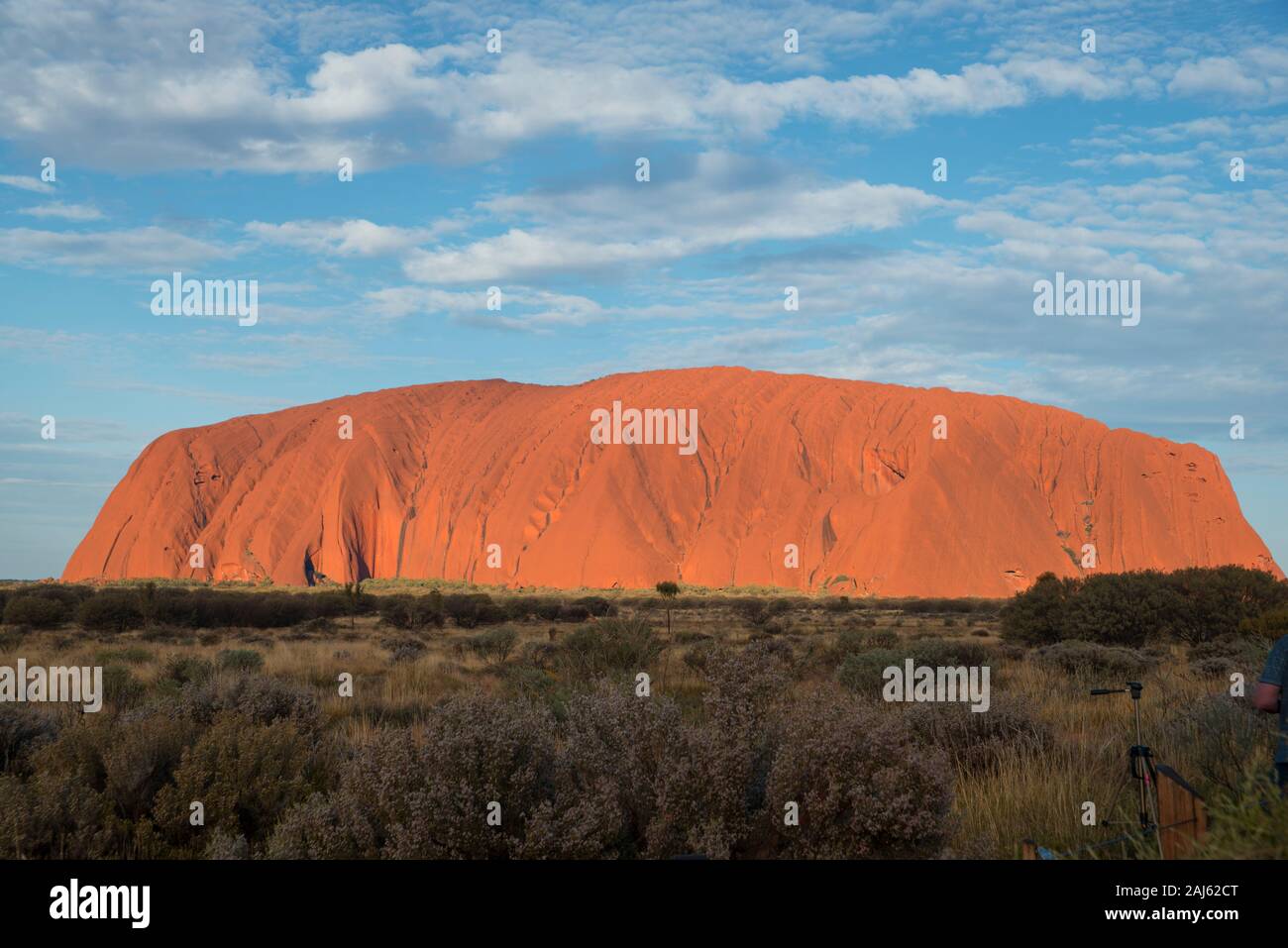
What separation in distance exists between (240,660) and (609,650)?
24.3ft

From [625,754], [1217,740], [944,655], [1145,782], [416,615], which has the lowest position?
[416,615]

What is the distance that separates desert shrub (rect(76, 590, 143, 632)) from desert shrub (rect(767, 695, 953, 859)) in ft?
102

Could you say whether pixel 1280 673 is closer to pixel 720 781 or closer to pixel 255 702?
pixel 720 781

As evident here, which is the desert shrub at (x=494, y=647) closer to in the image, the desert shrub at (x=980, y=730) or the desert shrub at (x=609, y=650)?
the desert shrub at (x=609, y=650)

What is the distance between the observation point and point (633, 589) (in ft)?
267

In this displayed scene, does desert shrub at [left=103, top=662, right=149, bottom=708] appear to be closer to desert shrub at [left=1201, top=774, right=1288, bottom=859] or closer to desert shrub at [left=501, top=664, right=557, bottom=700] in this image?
desert shrub at [left=501, top=664, right=557, bottom=700]

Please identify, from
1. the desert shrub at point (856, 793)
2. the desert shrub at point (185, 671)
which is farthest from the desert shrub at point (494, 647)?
the desert shrub at point (856, 793)

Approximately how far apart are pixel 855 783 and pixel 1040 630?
20075 millimetres

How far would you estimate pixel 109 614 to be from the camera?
30.4 meters

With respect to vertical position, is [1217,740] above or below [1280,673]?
below

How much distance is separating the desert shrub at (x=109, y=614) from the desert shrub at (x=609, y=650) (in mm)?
21203

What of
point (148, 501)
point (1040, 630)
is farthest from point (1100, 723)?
point (148, 501)

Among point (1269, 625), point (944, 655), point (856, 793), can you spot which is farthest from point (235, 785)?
point (1269, 625)
